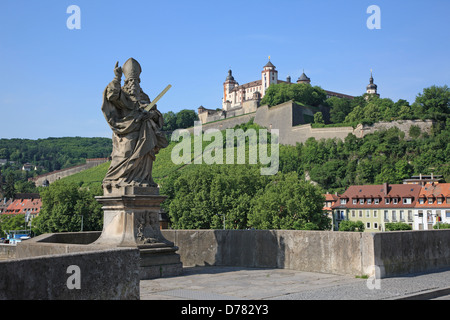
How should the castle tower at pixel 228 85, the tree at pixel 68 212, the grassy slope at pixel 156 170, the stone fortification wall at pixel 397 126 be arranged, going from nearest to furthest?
the tree at pixel 68 212 → the stone fortification wall at pixel 397 126 → the grassy slope at pixel 156 170 → the castle tower at pixel 228 85

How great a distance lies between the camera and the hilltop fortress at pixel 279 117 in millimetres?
99875

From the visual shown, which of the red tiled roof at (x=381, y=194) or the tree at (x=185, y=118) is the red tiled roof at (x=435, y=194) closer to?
the red tiled roof at (x=381, y=194)

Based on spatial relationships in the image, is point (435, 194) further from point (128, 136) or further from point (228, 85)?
point (228, 85)

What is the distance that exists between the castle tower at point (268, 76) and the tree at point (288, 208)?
98.0 metres

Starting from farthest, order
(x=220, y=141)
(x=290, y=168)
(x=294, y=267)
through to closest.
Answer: (x=220, y=141), (x=290, y=168), (x=294, y=267)

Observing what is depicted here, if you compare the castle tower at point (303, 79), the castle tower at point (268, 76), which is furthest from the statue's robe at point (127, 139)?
the castle tower at point (303, 79)

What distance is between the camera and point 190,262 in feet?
38.6

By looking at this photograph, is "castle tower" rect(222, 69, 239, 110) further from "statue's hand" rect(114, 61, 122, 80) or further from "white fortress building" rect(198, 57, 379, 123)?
"statue's hand" rect(114, 61, 122, 80)

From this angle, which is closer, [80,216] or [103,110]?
[103,110]

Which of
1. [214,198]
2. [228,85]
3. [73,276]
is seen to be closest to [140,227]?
[73,276]

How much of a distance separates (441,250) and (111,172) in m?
6.98

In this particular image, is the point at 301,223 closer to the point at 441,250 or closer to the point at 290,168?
the point at 441,250
